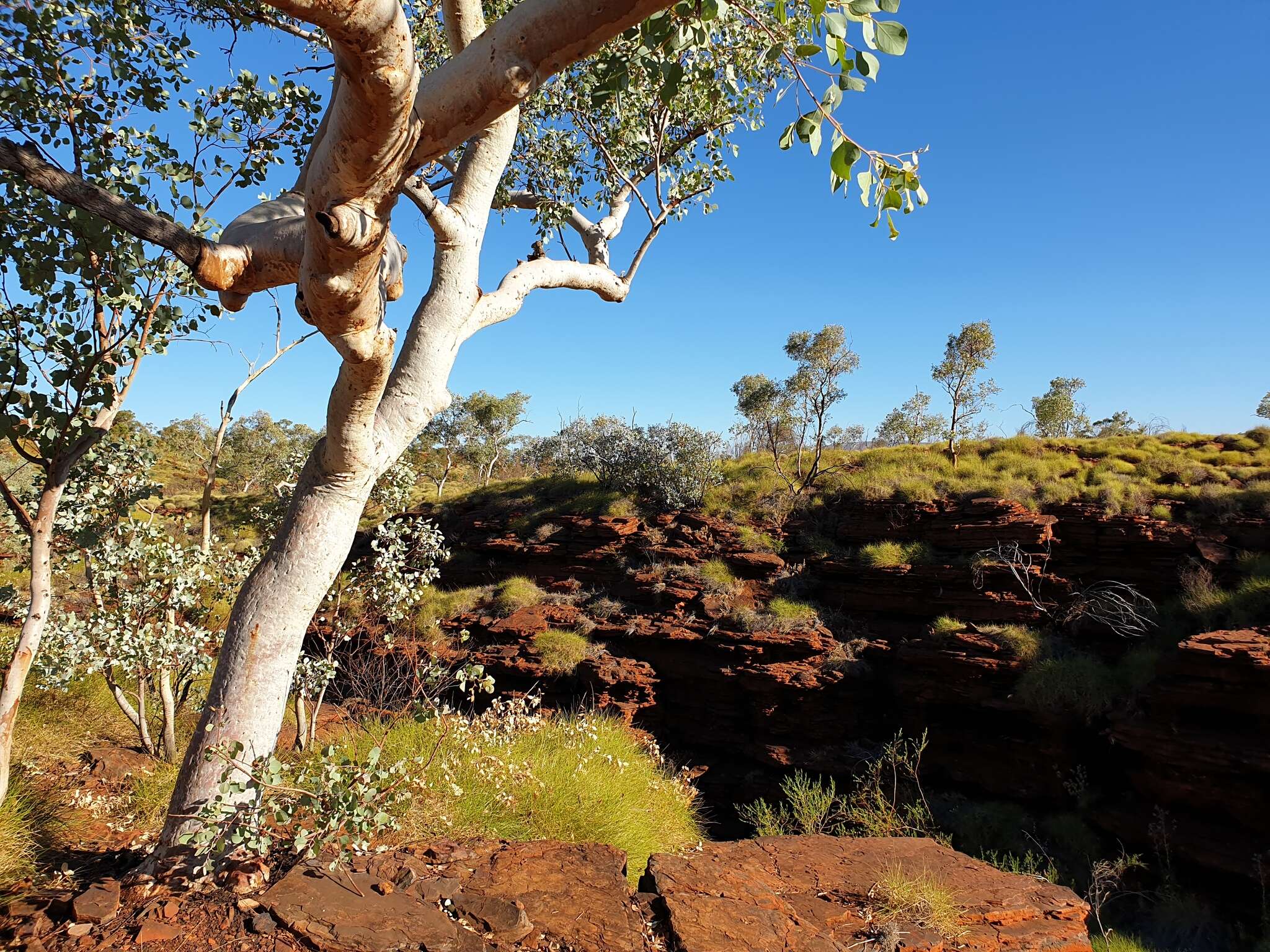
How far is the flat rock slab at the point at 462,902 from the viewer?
238 centimetres

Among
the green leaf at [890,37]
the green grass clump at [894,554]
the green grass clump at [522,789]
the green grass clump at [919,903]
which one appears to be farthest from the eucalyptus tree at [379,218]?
the green grass clump at [894,554]

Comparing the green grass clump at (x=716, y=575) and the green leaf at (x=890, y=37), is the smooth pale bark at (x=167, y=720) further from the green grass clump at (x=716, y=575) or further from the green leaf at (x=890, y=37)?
the green grass clump at (x=716, y=575)

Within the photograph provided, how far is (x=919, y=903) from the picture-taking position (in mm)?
3562

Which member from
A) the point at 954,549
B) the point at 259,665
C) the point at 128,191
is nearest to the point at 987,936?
the point at 259,665

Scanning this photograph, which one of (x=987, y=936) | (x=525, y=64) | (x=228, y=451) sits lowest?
(x=987, y=936)

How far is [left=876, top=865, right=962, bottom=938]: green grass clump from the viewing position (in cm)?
344

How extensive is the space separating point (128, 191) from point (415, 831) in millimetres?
3907

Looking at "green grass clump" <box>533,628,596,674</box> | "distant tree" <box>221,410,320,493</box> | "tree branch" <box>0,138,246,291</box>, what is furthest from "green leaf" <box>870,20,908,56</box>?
"distant tree" <box>221,410,320,493</box>

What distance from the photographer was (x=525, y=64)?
5.92ft

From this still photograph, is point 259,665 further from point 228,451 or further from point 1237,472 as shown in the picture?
point 228,451

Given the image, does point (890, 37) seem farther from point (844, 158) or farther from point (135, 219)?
point (135, 219)

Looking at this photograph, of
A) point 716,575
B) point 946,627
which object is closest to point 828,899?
point 946,627

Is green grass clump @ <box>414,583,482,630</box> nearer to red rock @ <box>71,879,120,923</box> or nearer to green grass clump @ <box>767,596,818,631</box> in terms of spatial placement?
green grass clump @ <box>767,596,818,631</box>

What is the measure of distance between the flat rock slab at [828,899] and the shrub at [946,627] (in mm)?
7434
